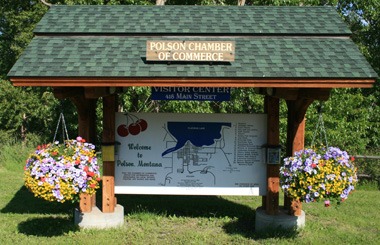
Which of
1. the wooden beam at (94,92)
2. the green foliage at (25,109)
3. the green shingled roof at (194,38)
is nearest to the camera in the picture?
the green shingled roof at (194,38)

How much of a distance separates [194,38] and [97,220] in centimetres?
329

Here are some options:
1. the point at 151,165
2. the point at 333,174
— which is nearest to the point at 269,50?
the point at 333,174

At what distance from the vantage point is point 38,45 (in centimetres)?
633

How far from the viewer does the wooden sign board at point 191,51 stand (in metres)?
5.88

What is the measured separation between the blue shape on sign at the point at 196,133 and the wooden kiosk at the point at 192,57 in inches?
35.4

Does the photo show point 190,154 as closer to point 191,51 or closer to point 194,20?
point 191,51

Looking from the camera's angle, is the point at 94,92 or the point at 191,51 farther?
the point at 94,92

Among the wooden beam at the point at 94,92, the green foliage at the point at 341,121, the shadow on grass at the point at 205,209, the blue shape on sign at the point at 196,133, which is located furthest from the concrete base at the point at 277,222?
the green foliage at the point at 341,121

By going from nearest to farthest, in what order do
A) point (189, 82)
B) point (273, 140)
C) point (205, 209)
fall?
point (189, 82) → point (273, 140) → point (205, 209)

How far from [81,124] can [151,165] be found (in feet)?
4.47

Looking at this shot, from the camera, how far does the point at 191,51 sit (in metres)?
5.92

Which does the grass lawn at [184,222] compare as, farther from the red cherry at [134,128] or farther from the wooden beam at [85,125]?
the red cherry at [134,128]

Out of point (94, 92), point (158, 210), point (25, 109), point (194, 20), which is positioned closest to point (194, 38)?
point (194, 20)

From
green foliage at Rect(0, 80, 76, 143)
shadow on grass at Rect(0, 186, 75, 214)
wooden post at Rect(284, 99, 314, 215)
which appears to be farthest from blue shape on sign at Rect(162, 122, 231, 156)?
green foliage at Rect(0, 80, 76, 143)
